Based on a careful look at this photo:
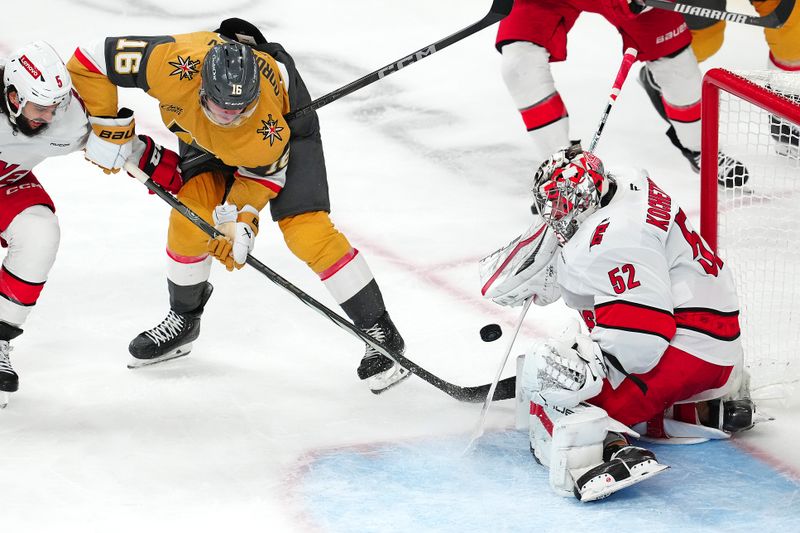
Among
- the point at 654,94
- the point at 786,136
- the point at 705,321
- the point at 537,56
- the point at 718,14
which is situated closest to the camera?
the point at 705,321

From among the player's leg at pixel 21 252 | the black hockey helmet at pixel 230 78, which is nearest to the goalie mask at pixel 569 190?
the black hockey helmet at pixel 230 78

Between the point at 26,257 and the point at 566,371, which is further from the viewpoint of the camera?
the point at 26,257

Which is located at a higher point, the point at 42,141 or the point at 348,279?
the point at 42,141

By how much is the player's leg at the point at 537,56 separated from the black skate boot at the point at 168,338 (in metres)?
1.37

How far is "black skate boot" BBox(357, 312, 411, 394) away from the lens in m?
2.97

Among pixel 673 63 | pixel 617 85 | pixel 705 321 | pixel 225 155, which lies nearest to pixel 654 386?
pixel 705 321

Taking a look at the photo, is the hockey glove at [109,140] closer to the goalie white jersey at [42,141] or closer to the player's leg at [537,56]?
the goalie white jersey at [42,141]

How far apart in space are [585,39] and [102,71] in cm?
346

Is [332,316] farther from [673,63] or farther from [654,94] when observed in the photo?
[654,94]

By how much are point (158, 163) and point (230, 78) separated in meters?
0.45

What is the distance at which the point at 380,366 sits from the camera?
9.75ft

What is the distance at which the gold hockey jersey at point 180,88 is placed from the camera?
2783mm

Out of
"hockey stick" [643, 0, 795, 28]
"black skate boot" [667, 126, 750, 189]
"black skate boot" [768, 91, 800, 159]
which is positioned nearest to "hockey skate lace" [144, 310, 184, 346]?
"black skate boot" [667, 126, 750, 189]

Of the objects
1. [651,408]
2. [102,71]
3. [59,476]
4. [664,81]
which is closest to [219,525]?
[59,476]
